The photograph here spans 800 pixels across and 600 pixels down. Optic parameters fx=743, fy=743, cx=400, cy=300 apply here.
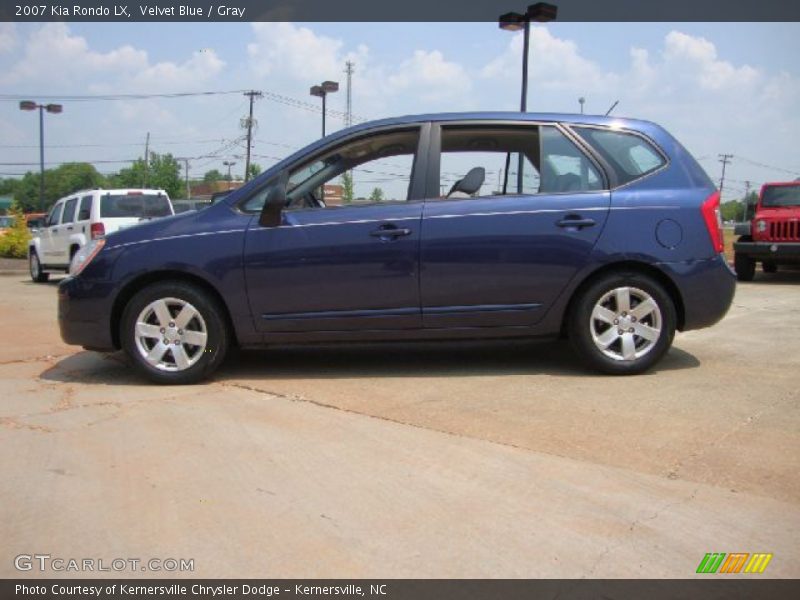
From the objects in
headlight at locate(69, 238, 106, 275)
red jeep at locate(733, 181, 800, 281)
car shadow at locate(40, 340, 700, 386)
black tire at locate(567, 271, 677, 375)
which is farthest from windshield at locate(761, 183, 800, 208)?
headlight at locate(69, 238, 106, 275)

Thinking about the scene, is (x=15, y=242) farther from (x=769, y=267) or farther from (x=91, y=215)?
(x=769, y=267)

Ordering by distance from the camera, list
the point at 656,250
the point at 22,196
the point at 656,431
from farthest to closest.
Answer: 1. the point at 22,196
2. the point at 656,250
3. the point at 656,431

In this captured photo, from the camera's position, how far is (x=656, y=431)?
12.8ft

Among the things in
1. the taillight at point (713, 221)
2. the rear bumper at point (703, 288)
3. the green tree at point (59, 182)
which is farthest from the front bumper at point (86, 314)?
the green tree at point (59, 182)

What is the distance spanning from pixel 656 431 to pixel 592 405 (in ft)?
1.75

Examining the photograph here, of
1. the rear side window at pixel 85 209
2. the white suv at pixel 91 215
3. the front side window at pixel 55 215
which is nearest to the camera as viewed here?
the white suv at pixel 91 215

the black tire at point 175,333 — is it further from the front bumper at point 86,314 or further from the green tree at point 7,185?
the green tree at point 7,185

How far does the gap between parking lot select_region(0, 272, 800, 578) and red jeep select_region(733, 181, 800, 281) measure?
7.94 meters

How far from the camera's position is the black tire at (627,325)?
5020mm

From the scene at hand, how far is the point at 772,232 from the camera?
12.9 metres

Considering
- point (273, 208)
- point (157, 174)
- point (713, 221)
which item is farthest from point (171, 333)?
point (157, 174)

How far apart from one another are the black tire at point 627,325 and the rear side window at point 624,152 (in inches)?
28.3
